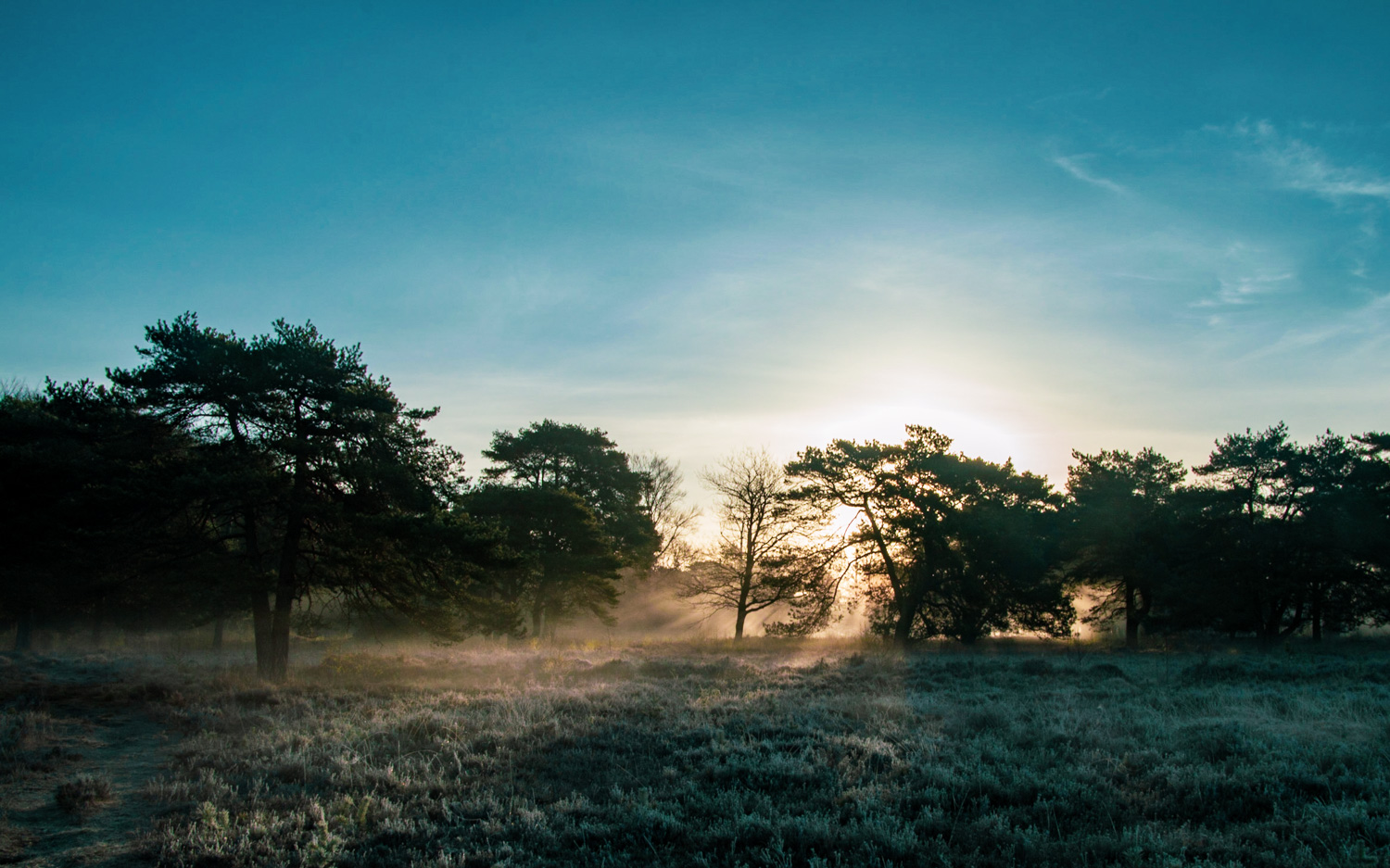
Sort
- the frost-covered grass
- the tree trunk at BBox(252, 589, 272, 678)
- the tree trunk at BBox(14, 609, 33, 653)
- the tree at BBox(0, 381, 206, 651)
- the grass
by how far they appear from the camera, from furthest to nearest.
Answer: the tree trunk at BBox(14, 609, 33, 653), the tree trunk at BBox(252, 589, 272, 678), the tree at BBox(0, 381, 206, 651), the grass, the frost-covered grass

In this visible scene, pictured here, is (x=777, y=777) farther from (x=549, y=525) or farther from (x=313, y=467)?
(x=549, y=525)

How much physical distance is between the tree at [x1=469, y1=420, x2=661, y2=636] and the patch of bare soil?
16661mm

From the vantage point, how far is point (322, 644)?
118ft

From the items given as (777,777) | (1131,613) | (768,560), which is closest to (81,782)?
(777,777)

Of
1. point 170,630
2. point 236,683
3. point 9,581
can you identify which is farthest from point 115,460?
point 170,630

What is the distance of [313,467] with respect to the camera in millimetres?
17391

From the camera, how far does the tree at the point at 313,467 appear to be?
16016 mm

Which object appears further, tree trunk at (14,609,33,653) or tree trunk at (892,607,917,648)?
tree trunk at (892,607,917,648)

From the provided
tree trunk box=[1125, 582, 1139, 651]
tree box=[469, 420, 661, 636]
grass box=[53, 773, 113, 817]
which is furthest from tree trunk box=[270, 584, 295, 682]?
tree trunk box=[1125, 582, 1139, 651]

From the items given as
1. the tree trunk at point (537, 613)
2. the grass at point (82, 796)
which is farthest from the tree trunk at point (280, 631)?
the tree trunk at point (537, 613)

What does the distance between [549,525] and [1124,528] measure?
2724 centimetres

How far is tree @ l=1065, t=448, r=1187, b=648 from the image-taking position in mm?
32656

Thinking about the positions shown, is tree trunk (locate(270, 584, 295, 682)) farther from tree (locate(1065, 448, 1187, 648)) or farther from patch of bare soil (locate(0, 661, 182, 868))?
tree (locate(1065, 448, 1187, 648))

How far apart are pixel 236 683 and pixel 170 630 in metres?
31.4
